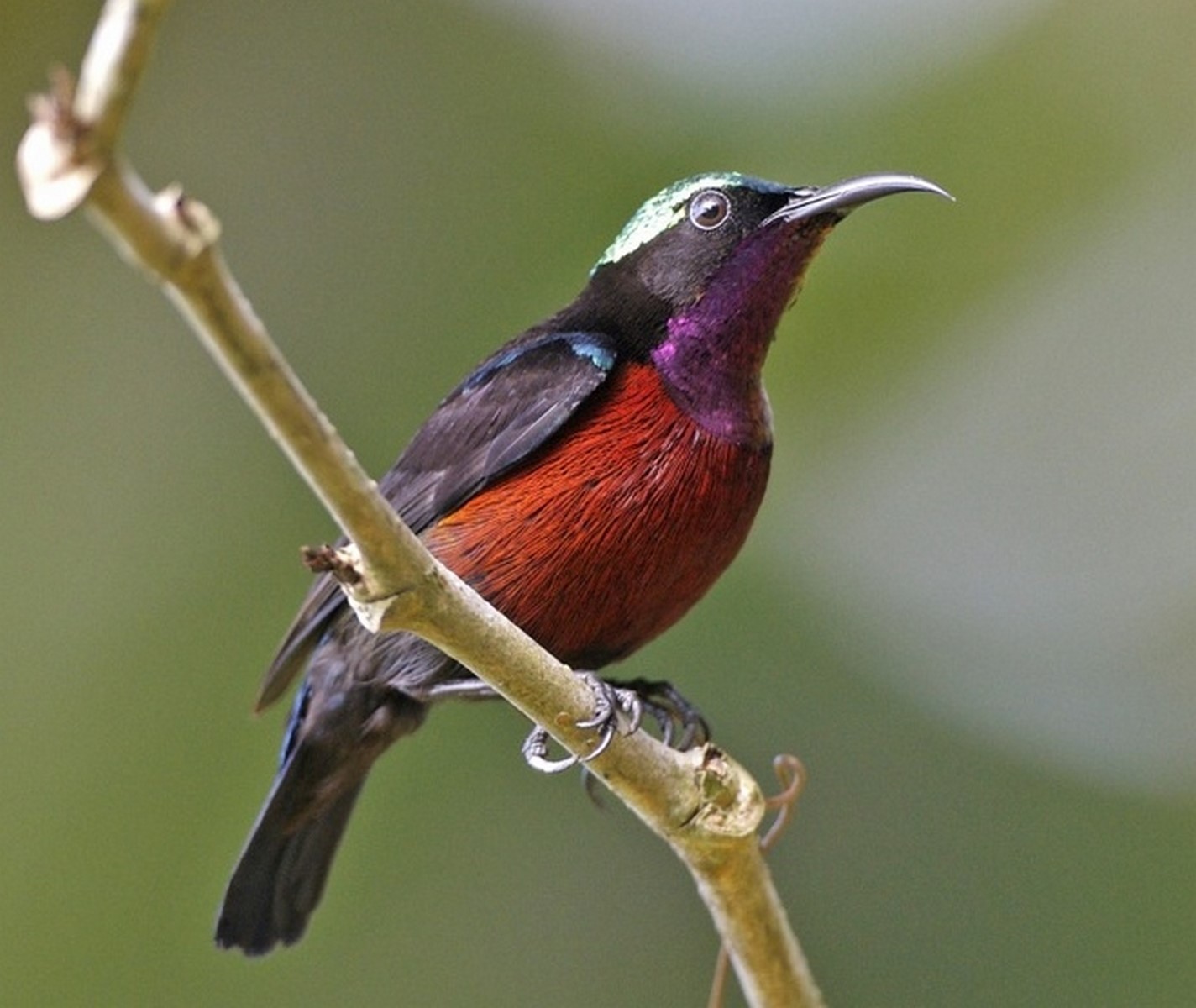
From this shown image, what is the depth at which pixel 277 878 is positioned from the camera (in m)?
3.78

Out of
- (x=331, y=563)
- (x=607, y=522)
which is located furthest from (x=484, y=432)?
(x=331, y=563)

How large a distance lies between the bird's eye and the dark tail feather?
1.41 metres

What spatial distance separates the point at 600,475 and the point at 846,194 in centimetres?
71

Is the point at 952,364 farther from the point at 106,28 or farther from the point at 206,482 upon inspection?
the point at 106,28

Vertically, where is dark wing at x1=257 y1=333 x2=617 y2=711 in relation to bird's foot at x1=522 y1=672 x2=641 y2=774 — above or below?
above

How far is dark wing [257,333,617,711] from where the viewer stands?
3291 millimetres

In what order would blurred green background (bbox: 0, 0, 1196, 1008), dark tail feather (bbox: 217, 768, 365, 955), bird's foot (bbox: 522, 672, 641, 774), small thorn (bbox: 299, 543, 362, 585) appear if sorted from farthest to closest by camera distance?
blurred green background (bbox: 0, 0, 1196, 1008)
dark tail feather (bbox: 217, 768, 365, 955)
bird's foot (bbox: 522, 672, 641, 774)
small thorn (bbox: 299, 543, 362, 585)

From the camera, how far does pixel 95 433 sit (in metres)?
4.93

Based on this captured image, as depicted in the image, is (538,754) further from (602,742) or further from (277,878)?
(277,878)

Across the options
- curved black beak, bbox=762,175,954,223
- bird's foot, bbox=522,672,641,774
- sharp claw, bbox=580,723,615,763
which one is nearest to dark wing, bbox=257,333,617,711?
curved black beak, bbox=762,175,954,223

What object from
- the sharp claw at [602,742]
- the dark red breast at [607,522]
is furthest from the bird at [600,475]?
the sharp claw at [602,742]

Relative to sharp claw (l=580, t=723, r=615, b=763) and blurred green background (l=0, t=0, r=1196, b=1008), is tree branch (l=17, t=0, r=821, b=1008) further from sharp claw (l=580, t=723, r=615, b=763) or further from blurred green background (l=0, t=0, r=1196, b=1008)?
blurred green background (l=0, t=0, r=1196, b=1008)

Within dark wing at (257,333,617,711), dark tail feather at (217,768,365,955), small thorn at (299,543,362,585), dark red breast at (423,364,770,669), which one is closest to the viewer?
small thorn at (299,543,362,585)

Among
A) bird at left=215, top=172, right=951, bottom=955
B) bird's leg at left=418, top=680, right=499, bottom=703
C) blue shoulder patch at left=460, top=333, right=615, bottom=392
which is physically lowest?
bird's leg at left=418, top=680, right=499, bottom=703
